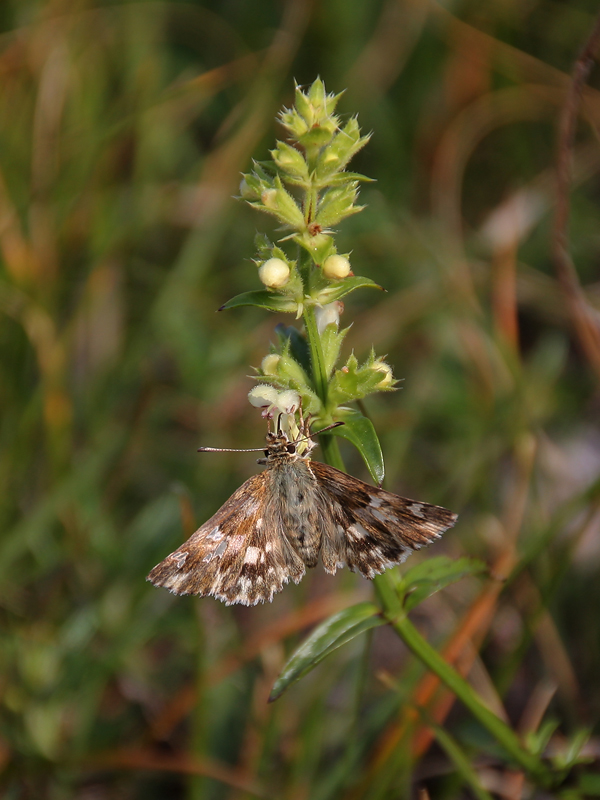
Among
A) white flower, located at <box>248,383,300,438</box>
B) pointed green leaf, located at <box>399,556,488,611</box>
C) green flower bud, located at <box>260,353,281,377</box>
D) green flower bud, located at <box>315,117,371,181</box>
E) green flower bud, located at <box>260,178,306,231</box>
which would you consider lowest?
pointed green leaf, located at <box>399,556,488,611</box>

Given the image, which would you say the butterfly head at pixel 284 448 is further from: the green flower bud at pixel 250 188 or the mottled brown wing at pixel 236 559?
the green flower bud at pixel 250 188

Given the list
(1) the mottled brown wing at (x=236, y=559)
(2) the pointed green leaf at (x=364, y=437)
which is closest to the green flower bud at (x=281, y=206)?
(2) the pointed green leaf at (x=364, y=437)

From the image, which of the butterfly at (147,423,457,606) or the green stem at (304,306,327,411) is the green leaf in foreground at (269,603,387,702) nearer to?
the butterfly at (147,423,457,606)

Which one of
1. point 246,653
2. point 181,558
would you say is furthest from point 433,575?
point 246,653

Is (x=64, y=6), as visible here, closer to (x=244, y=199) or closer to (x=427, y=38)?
(x=427, y=38)

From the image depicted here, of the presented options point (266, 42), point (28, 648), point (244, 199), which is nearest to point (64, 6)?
point (266, 42)

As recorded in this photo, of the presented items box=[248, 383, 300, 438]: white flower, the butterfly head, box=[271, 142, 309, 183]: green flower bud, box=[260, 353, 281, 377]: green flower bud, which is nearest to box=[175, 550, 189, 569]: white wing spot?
the butterfly head
